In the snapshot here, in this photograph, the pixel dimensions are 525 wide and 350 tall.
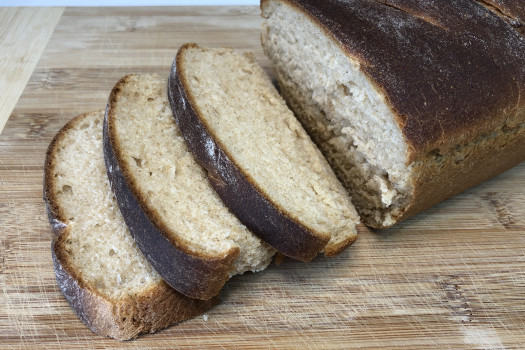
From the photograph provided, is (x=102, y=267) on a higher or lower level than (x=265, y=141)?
lower

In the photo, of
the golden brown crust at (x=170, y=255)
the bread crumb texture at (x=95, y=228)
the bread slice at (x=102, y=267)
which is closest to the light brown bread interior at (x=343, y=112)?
the golden brown crust at (x=170, y=255)

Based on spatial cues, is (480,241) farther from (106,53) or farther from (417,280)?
(106,53)

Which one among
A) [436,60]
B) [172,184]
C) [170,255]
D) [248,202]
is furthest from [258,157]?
[436,60]

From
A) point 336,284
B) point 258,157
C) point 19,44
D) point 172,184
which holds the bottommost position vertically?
point 336,284

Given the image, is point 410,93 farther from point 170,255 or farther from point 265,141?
point 170,255

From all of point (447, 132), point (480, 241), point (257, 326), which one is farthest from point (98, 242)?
point (480, 241)

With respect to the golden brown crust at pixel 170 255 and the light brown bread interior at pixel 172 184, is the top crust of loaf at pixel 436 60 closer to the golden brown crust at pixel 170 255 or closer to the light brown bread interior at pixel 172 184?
the light brown bread interior at pixel 172 184

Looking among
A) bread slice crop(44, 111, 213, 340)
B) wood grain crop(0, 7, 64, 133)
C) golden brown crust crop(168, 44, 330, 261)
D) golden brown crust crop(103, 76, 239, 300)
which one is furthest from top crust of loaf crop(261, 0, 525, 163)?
wood grain crop(0, 7, 64, 133)
